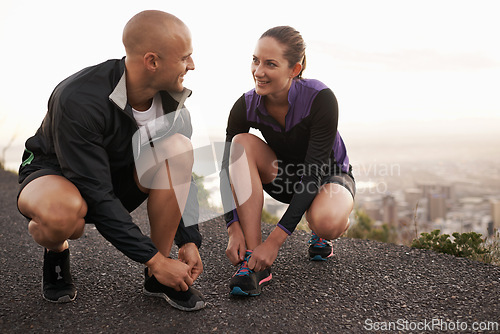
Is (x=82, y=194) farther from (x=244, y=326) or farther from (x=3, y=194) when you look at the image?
(x=3, y=194)

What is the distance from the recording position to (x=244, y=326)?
6.42 ft

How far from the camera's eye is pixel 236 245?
2.41m

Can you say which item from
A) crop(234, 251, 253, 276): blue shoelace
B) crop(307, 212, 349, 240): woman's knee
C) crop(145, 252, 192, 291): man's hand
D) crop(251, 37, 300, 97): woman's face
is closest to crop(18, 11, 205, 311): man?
crop(145, 252, 192, 291): man's hand

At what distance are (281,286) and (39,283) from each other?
1.32m

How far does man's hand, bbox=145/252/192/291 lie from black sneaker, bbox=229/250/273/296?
0.36 metres

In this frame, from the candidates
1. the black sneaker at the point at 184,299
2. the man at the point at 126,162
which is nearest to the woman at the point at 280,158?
the black sneaker at the point at 184,299

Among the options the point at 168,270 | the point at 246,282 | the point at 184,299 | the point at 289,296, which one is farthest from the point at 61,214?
the point at 289,296

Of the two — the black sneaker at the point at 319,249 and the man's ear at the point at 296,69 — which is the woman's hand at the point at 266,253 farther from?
the man's ear at the point at 296,69

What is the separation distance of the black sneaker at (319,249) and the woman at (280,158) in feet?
0.80

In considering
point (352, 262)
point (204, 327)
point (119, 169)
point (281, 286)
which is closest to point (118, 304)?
point (204, 327)

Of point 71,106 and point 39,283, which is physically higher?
point 71,106

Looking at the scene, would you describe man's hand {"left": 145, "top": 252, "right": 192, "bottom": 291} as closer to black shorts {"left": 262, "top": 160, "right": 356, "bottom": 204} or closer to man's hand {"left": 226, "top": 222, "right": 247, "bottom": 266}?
man's hand {"left": 226, "top": 222, "right": 247, "bottom": 266}

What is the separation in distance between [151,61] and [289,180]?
116cm

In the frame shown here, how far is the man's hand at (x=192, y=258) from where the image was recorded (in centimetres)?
208
